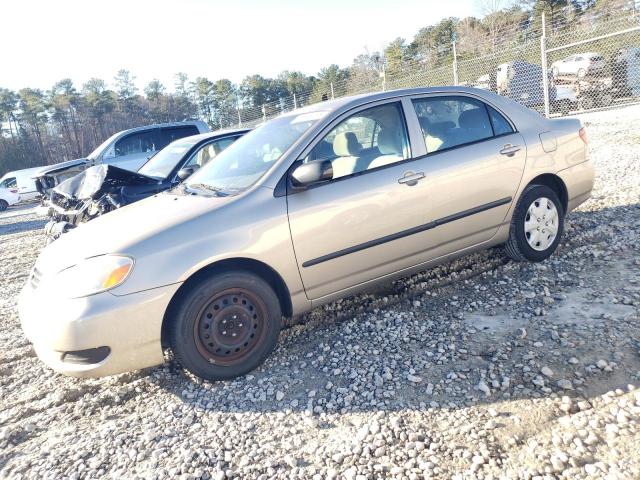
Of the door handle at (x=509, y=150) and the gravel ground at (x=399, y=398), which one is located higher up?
the door handle at (x=509, y=150)

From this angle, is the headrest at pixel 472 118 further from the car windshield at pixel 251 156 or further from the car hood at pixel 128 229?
the car hood at pixel 128 229

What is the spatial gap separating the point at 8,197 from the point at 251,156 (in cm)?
2376

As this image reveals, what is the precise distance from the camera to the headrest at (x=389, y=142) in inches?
146

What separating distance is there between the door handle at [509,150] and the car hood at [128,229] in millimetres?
2306

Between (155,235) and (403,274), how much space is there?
1878mm

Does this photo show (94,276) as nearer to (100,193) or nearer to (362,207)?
(362,207)

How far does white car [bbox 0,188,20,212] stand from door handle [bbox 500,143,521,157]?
2482 centimetres

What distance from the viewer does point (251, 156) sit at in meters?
3.82

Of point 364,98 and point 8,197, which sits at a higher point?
point 364,98

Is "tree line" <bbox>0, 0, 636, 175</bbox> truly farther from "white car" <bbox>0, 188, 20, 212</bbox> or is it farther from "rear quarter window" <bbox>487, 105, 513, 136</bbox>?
"rear quarter window" <bbox>487, 105, 513, 136</bbox>

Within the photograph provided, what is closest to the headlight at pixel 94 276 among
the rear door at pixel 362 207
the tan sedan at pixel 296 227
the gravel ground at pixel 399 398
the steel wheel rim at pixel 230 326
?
the tan sedan at pixel 296 227

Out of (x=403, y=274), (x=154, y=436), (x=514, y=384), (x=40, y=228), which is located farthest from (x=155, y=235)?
(x=40, y=228)

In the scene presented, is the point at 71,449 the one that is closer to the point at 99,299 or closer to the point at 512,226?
the point at 99,299

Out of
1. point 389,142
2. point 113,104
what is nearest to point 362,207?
point 389,142
